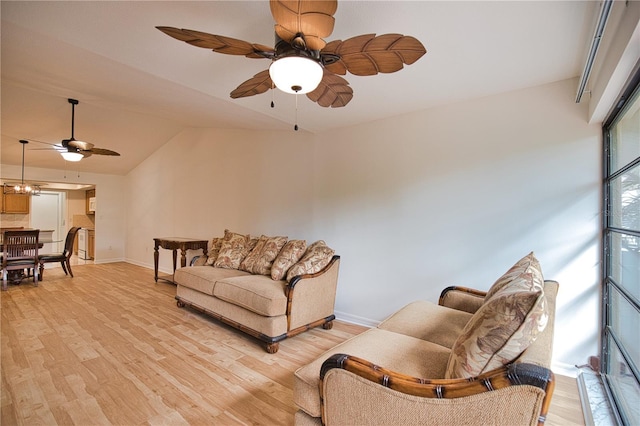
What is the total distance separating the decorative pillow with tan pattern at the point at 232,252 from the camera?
388 centimetres

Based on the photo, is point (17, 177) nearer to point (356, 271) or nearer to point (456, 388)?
point (356, 271)

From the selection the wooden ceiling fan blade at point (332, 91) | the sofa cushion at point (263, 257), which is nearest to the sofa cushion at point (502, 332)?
the wooden ceiling fan blade at point (332, 91)

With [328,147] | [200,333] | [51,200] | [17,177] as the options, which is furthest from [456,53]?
[51,200]

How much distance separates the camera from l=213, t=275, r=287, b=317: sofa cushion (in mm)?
2695

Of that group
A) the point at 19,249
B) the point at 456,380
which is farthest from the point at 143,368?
the point at 19,249

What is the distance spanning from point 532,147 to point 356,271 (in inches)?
85.1

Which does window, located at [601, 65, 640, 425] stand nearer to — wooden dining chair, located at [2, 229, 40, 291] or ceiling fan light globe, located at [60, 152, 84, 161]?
ceiling fan light globe, located at [60, 152, 84, 161]

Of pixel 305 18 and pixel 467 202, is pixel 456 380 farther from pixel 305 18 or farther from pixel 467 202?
pixel 467 202

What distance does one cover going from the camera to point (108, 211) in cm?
741

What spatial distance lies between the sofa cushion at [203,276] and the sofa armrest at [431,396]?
2.41 m

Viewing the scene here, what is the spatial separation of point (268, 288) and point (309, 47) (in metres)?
2.20

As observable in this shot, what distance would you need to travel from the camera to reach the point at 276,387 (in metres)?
2.14

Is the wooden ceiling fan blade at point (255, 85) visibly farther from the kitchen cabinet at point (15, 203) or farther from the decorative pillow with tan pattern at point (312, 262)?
the kitchen cabinet at point (15, 203)

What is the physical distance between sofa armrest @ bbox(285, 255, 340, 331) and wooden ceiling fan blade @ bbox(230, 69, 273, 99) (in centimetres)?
173
